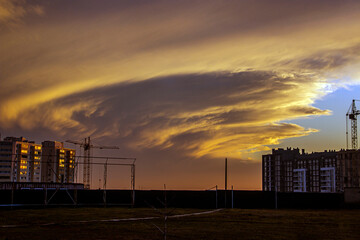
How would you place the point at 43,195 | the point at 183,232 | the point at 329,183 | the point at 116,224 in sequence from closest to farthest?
the point at 183,232
the point at 116,224
the point at 43,195
the point at 329,183

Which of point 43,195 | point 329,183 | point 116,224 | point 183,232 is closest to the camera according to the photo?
point 183,232

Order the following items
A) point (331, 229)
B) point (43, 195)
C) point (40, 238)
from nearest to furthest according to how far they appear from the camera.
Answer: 1. point (40, 238)
2. point (331, 229)
3. point (43, 195)

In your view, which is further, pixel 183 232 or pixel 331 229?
pixel 331 229

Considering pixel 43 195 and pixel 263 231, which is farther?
pixel 43 195

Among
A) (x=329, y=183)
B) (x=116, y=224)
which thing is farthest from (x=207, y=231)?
(x=329, y=183)

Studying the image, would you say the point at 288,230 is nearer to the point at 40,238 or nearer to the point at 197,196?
the point at 40,238

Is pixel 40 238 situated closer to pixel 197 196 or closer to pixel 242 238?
pixel 242 238

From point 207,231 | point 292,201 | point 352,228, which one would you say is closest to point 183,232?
point 207,231

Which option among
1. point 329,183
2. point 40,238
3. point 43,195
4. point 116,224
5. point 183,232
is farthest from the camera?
point 329,183

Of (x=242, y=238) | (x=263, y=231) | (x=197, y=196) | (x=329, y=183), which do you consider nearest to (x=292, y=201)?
(x=197, y=196)

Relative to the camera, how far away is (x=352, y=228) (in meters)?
29.1

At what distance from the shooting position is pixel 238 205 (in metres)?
52.8

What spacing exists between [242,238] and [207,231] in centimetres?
343

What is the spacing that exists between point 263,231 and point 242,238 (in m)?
3.64
